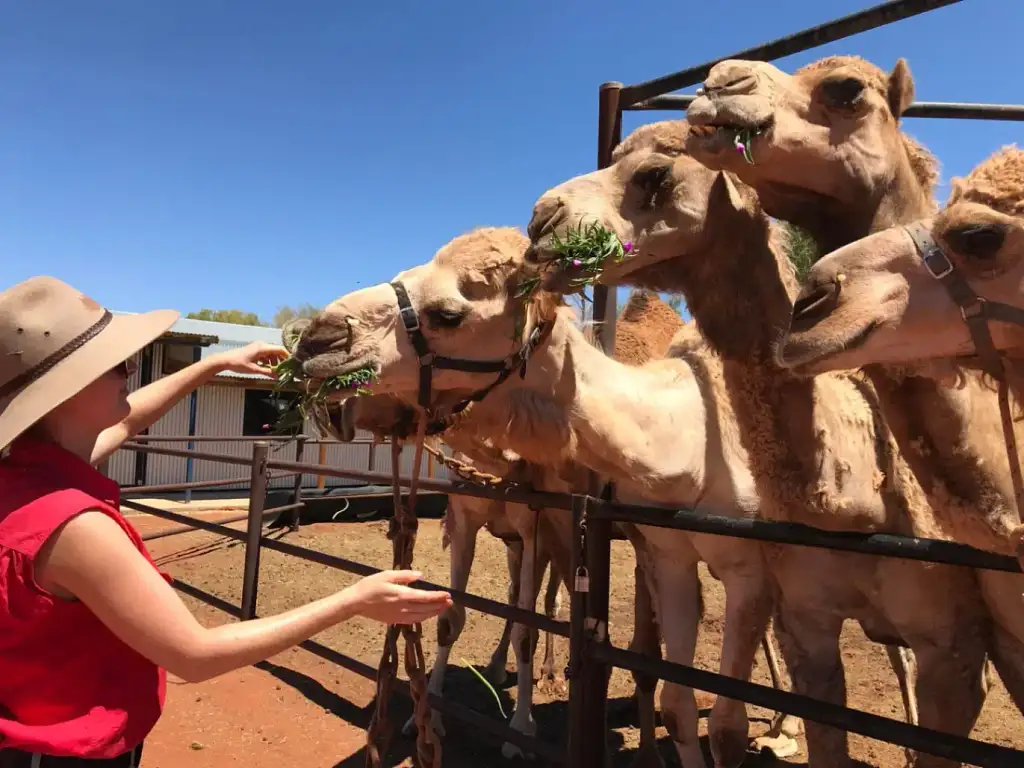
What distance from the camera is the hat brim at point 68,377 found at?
4.93ft

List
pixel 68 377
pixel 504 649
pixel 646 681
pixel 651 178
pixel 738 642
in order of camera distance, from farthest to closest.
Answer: pixel 504 649
pixel 646 681
pixel 738 642
pixel 651 178
pixel 68 377

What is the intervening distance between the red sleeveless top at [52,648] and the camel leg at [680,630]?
7.85ft

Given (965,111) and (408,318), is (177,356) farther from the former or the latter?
(965,111)

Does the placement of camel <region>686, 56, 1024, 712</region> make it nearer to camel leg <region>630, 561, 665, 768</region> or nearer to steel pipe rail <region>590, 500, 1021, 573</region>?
steel pipe rail <region>590, 500, 1021, 573</region>

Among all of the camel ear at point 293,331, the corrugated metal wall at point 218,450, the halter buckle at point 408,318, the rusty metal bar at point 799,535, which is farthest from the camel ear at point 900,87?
the corrugated metal wall at point 218,450

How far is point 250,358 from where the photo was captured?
262 cm

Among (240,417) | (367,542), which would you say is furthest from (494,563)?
(240,417)

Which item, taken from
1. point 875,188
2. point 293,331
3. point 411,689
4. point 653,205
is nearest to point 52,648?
point 411,689

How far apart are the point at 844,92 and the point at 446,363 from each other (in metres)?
1.63

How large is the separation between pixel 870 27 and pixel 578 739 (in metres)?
2.54

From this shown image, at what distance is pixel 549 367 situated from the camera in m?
3.04

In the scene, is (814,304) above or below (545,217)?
below

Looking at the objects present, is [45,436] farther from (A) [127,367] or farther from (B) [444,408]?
(B) [444,408]

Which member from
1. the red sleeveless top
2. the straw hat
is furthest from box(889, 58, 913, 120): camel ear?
the red sleeveless top
